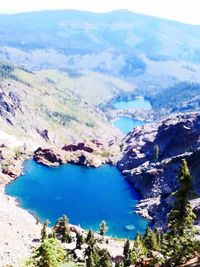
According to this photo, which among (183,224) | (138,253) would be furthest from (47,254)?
(138,253)

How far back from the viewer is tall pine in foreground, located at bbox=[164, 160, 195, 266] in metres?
66.1

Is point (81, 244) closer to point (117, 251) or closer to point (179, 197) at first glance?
point (117, 251)

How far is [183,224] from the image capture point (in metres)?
68.3

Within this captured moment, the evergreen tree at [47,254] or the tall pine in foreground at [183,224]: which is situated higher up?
the tall pine in foreground at [183,224]

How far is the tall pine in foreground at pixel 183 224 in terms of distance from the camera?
66125mm

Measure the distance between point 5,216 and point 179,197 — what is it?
110 m

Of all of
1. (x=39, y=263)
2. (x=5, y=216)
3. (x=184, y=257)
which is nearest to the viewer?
(x=39, y=263)

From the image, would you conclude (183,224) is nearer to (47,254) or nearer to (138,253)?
(47,254)

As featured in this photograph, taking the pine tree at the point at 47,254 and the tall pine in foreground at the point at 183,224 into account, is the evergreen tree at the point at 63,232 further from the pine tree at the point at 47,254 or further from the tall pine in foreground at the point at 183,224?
the pine tree at the point at 47,254

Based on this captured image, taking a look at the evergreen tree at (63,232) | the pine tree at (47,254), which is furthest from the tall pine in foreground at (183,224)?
the evergreen tree at (63,232)

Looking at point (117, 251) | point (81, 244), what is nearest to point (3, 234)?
point (81, 244)

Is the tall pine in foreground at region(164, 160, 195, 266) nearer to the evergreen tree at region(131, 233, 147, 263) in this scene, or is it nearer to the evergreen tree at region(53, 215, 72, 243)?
the evergreen tree at region(131, 233, 147, 263)

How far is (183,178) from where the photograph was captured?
6775 centimetres

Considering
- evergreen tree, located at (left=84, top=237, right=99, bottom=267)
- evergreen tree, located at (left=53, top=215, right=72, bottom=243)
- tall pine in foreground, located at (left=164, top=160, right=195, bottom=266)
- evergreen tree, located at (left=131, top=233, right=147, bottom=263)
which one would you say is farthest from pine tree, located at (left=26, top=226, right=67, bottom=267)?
evergreen tree, located at (left=53, top=215, right=72, bottom=243)
